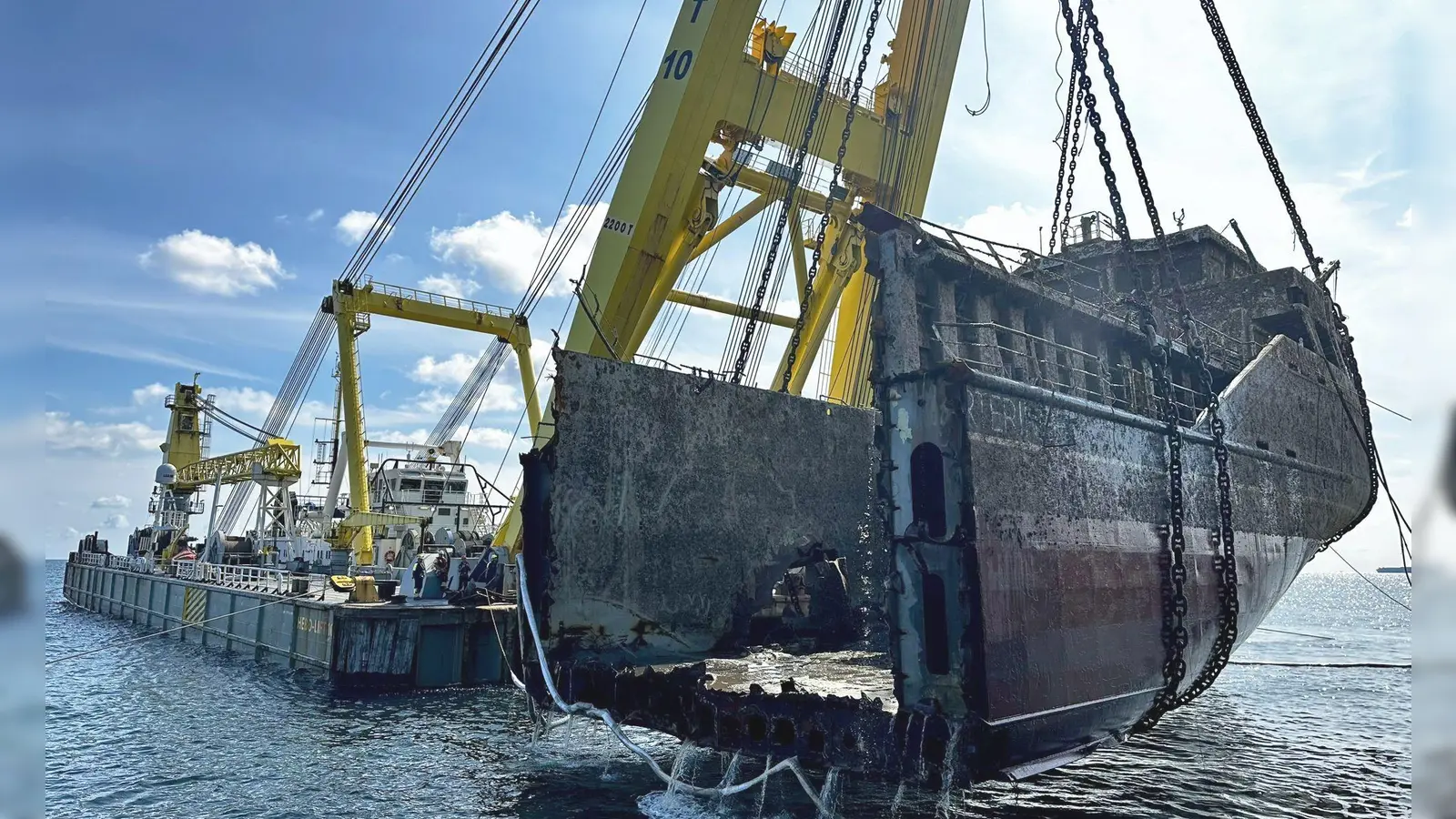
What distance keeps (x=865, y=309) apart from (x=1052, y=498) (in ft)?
39.0

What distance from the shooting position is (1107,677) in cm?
657

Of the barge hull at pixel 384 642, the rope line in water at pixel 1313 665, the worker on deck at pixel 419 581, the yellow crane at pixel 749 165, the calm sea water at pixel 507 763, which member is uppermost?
the yellow crane at pixel 749 165

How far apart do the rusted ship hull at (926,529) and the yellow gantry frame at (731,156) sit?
5989 mm

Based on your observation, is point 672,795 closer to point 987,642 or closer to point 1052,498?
point 987,642

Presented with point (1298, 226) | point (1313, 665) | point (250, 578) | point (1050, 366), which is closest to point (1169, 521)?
point (1050, 366)

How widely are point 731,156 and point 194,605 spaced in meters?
21.4

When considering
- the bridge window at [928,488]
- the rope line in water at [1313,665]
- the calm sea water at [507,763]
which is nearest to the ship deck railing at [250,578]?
the calm sea water at [507,763]

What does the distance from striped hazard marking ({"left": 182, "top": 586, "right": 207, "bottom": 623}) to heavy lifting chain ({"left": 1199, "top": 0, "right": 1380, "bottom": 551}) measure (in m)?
27.4

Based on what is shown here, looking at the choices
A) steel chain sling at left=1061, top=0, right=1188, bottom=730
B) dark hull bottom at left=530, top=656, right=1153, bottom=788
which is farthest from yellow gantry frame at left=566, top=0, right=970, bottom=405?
dark hull bottom at left=530, top=656, right=1153, bottom=788

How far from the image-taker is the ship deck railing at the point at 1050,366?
666cm

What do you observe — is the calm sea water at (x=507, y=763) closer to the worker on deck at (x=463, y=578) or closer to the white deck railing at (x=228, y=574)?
the worker on deck at (x=463, y=578)

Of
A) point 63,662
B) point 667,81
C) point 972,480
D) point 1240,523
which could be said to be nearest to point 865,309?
point 667,81

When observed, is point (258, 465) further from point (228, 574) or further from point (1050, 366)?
point (1050, 366)

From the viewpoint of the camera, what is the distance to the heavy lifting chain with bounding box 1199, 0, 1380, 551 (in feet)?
29.5
